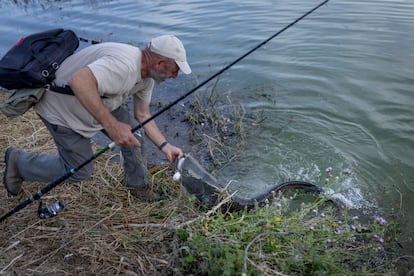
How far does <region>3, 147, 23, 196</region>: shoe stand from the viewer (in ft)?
12.0

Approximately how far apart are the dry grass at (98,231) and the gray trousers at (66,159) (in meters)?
0.37

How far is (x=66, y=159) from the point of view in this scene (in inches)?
136

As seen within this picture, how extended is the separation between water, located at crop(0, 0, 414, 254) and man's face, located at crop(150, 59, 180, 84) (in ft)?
6.62

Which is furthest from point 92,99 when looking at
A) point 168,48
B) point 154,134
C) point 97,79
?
point 154,134

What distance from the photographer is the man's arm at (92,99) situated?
271 centimetres

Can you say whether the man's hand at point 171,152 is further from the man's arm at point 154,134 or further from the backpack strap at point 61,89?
the backpack strap at point 61,89

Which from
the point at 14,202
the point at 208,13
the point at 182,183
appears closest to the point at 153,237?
the point at 182,183

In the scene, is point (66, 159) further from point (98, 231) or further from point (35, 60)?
point (35, 60)

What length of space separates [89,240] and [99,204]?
0.61m

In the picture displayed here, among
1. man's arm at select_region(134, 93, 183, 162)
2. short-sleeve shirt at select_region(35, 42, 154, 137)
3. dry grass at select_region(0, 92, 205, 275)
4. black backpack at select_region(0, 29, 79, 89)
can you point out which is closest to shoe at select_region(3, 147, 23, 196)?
dry grass at select_region(0, 92, 205, 275)

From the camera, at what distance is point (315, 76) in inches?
287

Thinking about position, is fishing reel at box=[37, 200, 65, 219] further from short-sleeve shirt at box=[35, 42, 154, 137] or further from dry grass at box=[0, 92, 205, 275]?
short-sleeve shirt at box=[35, 42, 154, 137]

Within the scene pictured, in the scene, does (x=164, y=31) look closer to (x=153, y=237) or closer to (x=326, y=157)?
(x=326, y=157)

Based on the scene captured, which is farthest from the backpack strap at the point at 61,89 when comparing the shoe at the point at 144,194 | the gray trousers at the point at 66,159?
the shoe at the point at 144,194
